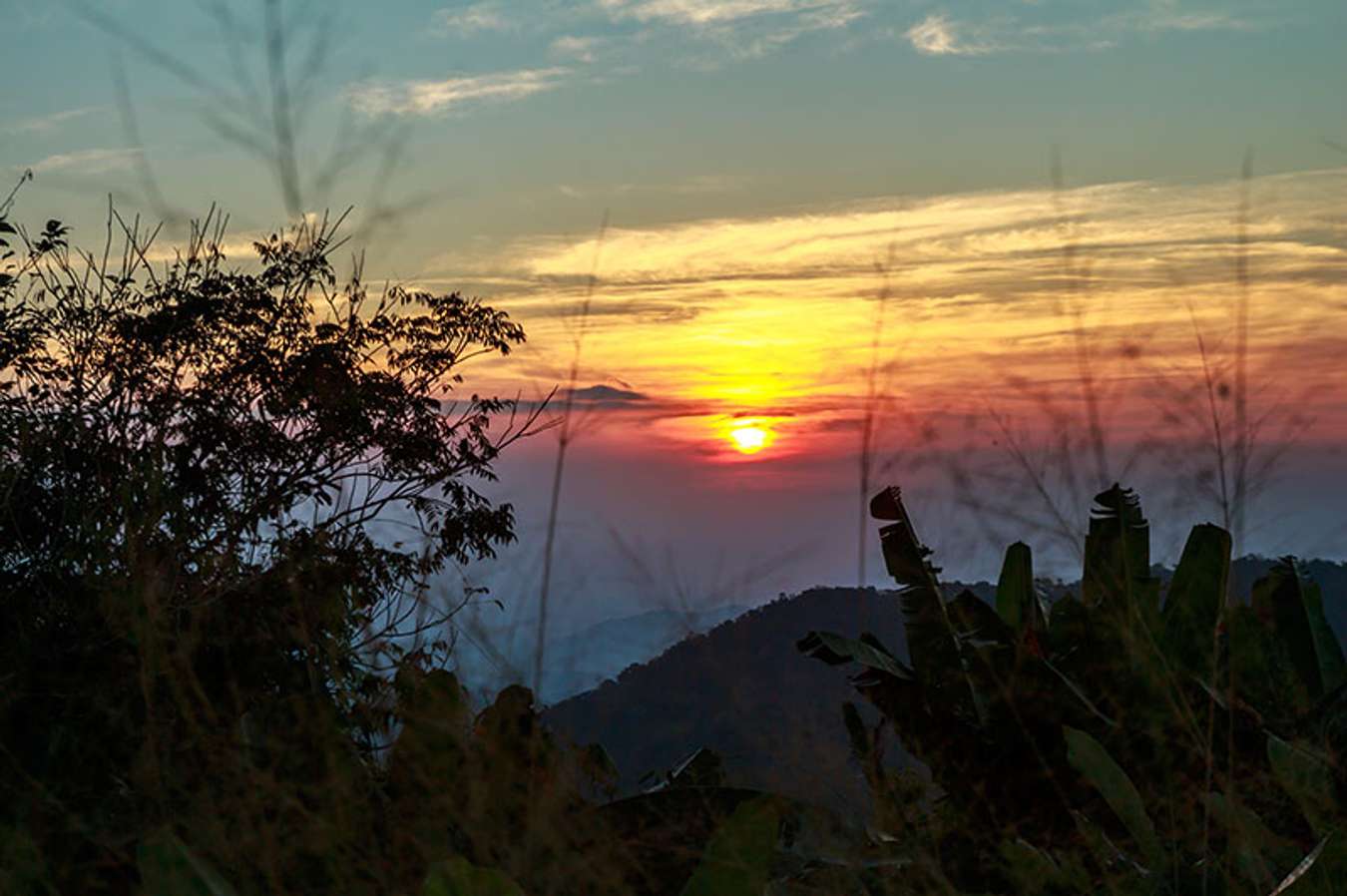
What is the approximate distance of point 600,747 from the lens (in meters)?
3.88

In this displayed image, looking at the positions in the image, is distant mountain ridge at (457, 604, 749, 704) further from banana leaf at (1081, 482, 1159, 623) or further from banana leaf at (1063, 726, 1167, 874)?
banana leaf at (1081, 482, 1159, 623)

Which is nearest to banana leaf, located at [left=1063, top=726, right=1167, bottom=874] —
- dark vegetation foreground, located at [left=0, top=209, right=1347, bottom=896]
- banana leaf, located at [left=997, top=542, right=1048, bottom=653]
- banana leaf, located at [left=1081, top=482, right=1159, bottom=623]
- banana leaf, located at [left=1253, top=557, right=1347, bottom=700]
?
dark vegetation foreground, located at [left=0, top=209, right=1347, bottom=896]

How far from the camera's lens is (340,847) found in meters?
3.33

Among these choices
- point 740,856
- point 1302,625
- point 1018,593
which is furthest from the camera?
point 1018,593

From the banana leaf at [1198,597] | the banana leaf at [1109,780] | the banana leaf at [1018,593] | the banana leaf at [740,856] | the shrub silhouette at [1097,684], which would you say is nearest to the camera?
the banana leaf at [740,856]

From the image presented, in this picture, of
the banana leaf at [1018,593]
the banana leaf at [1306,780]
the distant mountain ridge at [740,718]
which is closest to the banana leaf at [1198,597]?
the distant mountain ridge at [740,718]

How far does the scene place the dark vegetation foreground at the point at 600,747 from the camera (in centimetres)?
316

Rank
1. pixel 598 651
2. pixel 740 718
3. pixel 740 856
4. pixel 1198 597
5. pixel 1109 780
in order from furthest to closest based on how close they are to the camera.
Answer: pixel 1198 597, pixel 598 651, pixel 740 718, pixel 1109 780, pixel 740 856

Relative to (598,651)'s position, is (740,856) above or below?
below

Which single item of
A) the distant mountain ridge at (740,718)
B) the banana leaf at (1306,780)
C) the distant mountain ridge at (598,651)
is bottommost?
the banana leaf at (1306,780)

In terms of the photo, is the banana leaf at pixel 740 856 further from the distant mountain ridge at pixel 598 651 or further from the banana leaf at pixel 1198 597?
the banana leaf at pixel 1198 597

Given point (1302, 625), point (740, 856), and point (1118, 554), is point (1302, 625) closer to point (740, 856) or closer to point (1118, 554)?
point (1118, 554)

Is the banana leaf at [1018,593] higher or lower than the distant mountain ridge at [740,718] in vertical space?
higher

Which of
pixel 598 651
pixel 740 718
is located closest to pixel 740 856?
pixel 740 718
